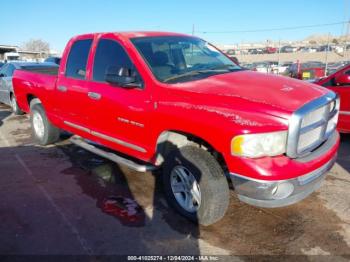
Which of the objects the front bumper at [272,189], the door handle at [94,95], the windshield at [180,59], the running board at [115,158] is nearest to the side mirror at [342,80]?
the windshield at [180,59]

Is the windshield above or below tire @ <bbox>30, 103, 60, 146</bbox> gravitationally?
above

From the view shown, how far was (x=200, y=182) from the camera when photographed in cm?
337

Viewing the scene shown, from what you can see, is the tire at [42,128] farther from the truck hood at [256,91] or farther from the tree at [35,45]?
the tree at [35,45]

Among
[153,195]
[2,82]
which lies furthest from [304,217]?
[2,82]

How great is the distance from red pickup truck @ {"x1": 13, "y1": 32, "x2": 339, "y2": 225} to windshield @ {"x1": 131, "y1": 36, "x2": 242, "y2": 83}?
1 centimetres

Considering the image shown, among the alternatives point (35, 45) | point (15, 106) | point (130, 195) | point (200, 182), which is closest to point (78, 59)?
point (130, 195)

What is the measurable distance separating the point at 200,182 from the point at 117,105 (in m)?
1.46

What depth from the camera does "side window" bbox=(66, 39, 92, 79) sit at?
486 centimetres

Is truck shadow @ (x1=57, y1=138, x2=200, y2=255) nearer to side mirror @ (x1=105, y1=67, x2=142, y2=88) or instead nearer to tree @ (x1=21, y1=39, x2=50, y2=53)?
side mirror @ (x1=105, y1=67, x2=142, y2=88)

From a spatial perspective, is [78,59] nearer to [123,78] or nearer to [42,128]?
[123,78]

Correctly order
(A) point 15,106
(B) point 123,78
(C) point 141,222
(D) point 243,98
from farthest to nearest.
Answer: (A) point 15,106
(B) point 123,78
(C) point 141,222
(D) point 243,98

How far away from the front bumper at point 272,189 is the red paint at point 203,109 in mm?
68

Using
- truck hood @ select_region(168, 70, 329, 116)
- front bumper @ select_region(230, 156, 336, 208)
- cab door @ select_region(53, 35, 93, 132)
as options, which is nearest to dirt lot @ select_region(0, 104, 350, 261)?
front bumper @ select_region(230, 156, 336, 208)

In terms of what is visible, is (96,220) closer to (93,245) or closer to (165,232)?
(93,245)
